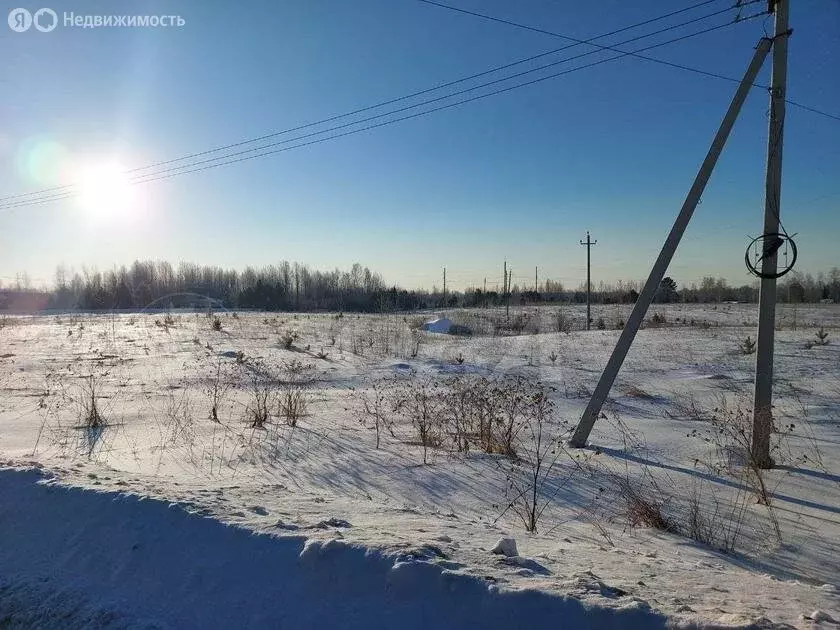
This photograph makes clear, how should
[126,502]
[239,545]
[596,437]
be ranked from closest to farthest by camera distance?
1. [239,545]
2. [126,502]
3. [596,437]

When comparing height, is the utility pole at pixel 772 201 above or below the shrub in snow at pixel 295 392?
above

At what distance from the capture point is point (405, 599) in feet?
7.30

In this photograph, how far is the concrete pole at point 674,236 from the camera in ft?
19.3

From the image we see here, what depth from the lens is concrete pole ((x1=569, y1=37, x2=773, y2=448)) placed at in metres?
5.88

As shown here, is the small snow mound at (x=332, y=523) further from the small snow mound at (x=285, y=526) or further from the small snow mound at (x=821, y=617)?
the small snow mound at (x=821, y=617)

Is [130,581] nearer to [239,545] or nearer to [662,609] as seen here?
[239,545]

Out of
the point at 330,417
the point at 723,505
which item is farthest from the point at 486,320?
the point at 723,505

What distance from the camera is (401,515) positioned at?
3650 millimetres

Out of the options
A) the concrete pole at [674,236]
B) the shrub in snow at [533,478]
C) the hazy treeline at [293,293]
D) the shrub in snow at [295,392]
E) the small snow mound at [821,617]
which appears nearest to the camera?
the small snow mound at [821,617]

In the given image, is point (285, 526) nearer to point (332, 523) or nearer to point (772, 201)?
point (332, 523)

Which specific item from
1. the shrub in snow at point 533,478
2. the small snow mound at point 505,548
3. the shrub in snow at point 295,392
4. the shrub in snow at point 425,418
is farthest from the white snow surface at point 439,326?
the small snow mound at point 505,548

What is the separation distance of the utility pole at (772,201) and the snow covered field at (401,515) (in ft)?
2.30

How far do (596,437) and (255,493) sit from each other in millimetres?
5044

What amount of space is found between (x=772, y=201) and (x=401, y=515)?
18.8 ft
